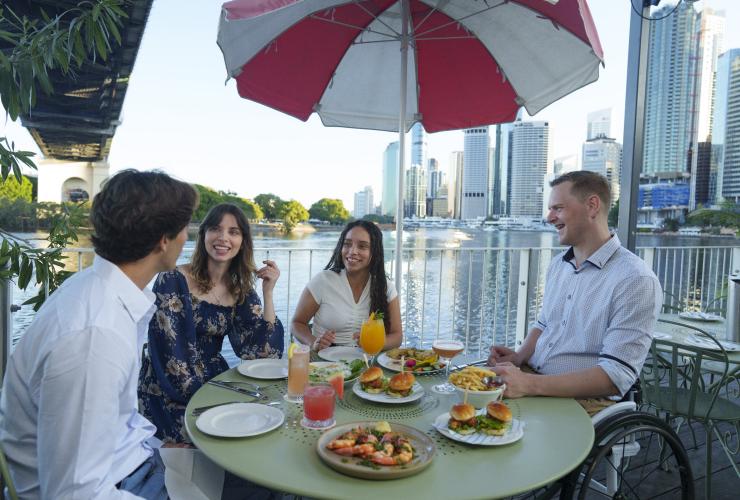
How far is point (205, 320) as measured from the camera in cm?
201

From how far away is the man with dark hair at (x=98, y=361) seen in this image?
0.83 metres

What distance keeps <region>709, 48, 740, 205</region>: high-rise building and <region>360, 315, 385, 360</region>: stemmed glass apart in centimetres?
452

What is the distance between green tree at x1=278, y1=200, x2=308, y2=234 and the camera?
582 centimetres

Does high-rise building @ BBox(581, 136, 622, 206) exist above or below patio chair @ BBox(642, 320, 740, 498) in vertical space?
above

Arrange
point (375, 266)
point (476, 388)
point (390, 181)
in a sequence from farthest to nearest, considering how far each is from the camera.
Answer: point (390, 181) < point (375, 266) < point (476, 388)

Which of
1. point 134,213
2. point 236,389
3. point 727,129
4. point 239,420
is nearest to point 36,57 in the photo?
point 134,213

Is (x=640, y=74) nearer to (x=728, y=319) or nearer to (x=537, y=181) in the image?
(x=537, y=181)

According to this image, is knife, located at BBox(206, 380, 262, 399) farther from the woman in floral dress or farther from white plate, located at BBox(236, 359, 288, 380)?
the woman in floral dress

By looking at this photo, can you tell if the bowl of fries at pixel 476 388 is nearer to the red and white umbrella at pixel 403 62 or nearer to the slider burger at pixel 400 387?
the slider burger at pixel 400 387

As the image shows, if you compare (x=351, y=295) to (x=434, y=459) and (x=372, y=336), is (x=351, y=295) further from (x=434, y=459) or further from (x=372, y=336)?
(x=434, y=459)

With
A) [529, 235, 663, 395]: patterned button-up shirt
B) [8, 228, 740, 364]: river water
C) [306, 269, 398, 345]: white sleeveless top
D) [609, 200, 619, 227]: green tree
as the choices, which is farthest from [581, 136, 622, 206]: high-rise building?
[306, 269, 398, 345]: white sleeveless top

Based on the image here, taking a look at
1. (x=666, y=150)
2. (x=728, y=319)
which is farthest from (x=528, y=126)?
(x=728, y=319)

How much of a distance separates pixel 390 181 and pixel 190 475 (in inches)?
101

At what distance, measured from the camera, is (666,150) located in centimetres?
445
